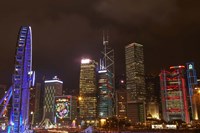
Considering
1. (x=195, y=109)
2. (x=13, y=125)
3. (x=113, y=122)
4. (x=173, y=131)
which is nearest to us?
(x=173, y=131)

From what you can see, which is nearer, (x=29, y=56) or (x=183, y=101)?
(x=29, y=56)

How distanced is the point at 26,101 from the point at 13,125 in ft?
23.4

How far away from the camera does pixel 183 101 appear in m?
200

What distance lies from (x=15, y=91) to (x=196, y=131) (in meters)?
38.5

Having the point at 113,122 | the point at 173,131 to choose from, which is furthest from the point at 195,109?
the point at 173,131

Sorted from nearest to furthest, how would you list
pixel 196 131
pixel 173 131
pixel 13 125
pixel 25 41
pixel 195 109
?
1. pixel 196 131
2. pixel 173 131
3. pixel 13 125
4. pixel 25 41
5. pixel 195 109

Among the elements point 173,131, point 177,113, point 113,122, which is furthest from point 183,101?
point 173,131

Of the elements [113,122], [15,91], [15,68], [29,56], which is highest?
[29,56]

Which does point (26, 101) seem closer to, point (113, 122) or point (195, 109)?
point (113, 122)

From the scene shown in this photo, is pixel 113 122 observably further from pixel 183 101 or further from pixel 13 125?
pixel 183 101

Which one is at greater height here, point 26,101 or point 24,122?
point 26,101

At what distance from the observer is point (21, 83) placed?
5819cm

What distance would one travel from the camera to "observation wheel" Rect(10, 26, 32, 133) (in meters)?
56.2

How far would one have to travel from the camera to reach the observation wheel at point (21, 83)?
56156 millimetres
